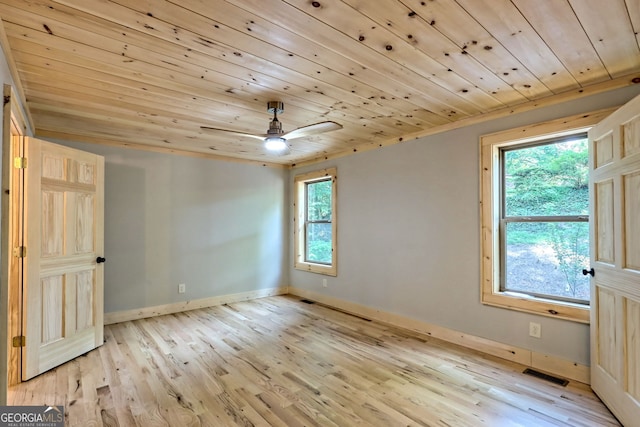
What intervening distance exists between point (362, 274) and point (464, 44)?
3147mm

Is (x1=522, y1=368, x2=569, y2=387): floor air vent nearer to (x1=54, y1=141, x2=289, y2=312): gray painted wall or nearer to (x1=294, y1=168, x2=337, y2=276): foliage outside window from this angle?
(x1=294, y1=168, x2=337, y2=276): foliage outside window

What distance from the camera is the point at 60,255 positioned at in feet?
9.91

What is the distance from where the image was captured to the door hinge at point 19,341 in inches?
104

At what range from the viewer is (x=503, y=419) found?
211 cm

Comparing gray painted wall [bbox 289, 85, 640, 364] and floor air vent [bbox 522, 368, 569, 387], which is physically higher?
gray painted wall [bbox 289, 85, 640, 364]

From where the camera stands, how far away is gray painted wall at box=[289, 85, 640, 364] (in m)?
2.87

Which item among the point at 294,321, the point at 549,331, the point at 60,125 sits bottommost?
the point at 294,321

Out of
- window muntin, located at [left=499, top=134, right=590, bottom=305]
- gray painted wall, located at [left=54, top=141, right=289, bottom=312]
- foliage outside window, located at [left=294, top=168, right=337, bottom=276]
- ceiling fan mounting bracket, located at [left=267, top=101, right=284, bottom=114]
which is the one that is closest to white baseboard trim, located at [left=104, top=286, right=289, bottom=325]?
gray painted wall, located at [left=54, top=141, right=289, bottom=312]

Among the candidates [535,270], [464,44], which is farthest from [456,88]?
[535,270]

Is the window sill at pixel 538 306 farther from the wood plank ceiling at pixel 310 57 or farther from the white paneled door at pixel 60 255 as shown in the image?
the white paneled door at pixel 60 255

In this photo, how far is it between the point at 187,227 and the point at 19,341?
2317 millimetres

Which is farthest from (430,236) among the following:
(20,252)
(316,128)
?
(20,252)

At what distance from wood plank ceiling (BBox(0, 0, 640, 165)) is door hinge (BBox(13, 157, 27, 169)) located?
524 mm

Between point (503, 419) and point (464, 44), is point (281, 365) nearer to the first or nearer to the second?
point (503, 419)
